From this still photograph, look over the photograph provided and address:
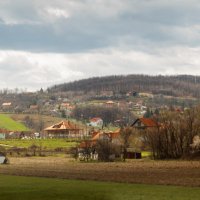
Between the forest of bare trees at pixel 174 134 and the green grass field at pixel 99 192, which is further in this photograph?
the forest of bare trees at pixel 174 134

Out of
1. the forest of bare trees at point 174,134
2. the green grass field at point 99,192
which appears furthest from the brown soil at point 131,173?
the forest of bare trees at point 174,134

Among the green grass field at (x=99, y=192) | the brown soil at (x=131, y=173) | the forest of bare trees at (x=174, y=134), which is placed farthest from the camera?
the forest of bare trees at (x=174, y=134)

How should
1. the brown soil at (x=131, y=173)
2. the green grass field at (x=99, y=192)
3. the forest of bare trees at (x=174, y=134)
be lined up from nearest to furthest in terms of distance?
1. the green grass field at (x=99, y=192)
2. the brown soil at (x=131, y=173)
3. the forest of bare trees at (x=174, y=134)

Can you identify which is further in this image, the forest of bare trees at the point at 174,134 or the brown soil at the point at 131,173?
the forest of bare trees at the point at 174,134

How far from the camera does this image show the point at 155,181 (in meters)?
41.8

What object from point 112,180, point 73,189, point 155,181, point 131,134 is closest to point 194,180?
point 155,181

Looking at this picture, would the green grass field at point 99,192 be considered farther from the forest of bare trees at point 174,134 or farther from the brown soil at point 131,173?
the forest of bare trees at point 174,134

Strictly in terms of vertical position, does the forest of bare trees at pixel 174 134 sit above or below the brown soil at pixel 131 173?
above

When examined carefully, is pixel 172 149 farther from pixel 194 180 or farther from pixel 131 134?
pixel 194 180

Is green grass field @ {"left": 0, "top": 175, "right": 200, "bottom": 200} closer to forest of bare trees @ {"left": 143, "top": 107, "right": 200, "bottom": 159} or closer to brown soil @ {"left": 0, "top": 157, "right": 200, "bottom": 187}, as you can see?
brown soil @ {"left": 0, "top": 157, "right": 200, "bottom": 187}

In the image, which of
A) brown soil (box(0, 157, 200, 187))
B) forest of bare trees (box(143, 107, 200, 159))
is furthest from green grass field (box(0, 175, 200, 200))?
forest of bare trees (box(143, 107, 200, 159))

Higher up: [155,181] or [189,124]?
[189,124]

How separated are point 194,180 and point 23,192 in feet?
52.5

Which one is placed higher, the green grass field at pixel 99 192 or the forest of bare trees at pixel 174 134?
the forest of bare trees at pixel 174 134
